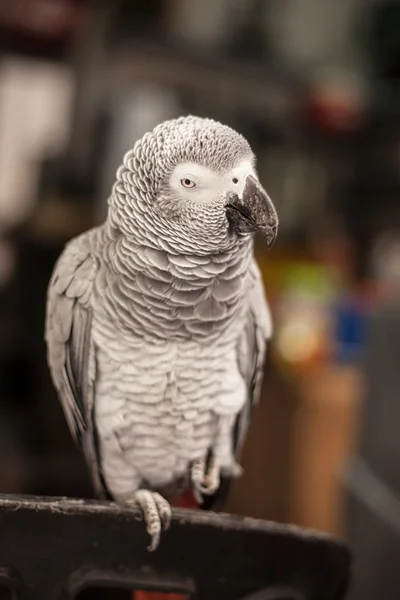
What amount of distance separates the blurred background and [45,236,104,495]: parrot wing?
2.64 ft

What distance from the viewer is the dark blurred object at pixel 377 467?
1.03 m

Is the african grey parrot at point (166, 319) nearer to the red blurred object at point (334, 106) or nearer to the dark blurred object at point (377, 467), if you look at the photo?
the dark blurred object at point (377, 467)

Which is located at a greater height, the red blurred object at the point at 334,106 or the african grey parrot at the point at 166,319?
the red blurred object at the point at 334,106

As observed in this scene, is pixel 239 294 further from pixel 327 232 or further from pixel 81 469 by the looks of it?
pixel 327 232

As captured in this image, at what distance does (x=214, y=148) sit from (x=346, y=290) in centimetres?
157

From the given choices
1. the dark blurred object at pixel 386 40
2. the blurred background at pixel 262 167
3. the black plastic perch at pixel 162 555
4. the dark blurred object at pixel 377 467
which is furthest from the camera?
the dark blurred object at pixel 386 40

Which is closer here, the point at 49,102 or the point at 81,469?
the point at 81,469

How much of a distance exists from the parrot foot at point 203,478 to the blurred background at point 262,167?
824 mm

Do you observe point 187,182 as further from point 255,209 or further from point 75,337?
point 75,337

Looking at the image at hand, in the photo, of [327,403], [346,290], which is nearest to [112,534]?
[327,403]

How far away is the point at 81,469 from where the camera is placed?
1939mm

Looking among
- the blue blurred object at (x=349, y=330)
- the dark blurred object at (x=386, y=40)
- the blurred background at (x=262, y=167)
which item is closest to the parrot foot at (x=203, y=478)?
the blurred background at (x=262, y=167)

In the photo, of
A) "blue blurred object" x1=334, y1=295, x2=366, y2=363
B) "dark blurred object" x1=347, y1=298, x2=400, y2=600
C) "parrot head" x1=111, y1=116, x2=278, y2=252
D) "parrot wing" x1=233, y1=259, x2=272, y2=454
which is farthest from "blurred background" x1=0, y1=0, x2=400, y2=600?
"parrot head" x1=111, y1=116, x2=278, y2=252

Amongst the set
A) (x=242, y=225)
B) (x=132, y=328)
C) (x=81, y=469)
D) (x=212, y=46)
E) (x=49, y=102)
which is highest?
(x=212, y=46)
